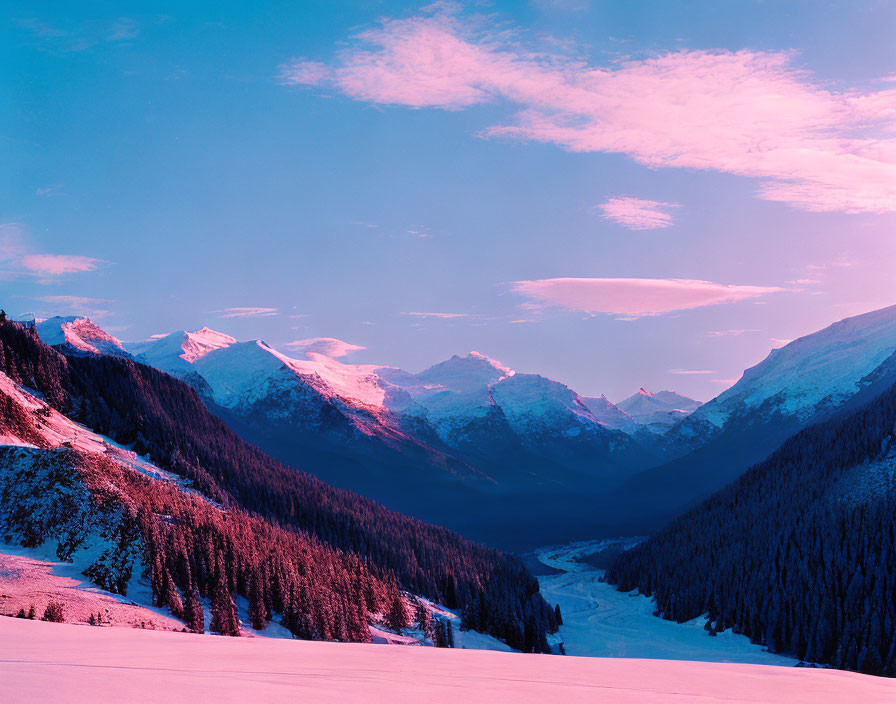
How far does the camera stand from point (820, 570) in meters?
150

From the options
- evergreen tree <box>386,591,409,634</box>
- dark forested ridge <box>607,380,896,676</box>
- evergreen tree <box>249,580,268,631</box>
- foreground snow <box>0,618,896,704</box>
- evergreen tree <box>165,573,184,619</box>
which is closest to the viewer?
foreground snow <box>0,618,896,704</box>

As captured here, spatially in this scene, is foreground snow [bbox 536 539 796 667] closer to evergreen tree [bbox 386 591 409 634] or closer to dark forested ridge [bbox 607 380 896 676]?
dark forested ridge [bbox 607 380 896 676]

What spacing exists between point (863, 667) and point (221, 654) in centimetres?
12856

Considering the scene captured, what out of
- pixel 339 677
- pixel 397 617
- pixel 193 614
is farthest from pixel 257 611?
pixel 339 677

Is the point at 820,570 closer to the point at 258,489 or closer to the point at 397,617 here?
the point at 397,617

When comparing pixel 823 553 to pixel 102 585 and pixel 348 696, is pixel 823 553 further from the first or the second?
pixel 348 696

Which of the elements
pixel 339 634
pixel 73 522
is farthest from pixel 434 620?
pixel 73 522

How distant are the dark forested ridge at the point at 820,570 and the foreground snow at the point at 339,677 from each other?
385 ft

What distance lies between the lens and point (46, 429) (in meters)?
120

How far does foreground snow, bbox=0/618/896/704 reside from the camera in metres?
12.1

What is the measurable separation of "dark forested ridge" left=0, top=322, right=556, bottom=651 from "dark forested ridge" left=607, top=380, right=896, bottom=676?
139 feet

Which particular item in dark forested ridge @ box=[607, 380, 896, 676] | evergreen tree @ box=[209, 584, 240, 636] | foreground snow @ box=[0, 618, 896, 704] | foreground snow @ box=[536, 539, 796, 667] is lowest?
foreground snow @ box=[536, 539, 796, 667]

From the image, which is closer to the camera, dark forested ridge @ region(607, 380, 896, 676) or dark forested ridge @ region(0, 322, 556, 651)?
dark forested ridge @ region(607, 380, 896, 676)

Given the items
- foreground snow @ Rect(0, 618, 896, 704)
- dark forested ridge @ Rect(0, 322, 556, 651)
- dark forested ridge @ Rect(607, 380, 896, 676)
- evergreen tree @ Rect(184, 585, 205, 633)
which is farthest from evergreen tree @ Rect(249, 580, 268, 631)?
dark forested ridge @ Rect(607, 380, 896, 676)
